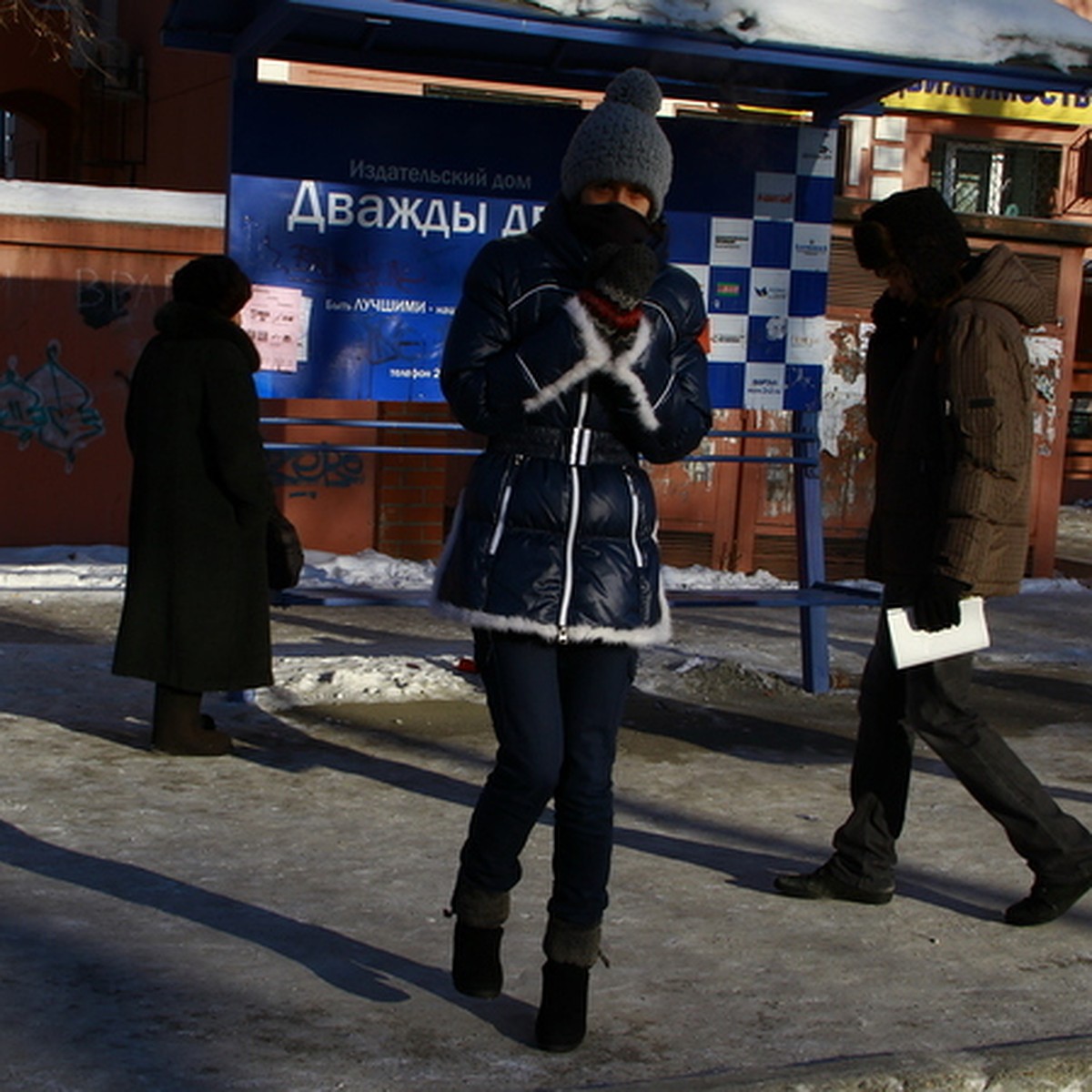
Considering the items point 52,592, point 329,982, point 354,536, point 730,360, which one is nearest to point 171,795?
point 329,982

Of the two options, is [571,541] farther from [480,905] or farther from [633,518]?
[480,905]

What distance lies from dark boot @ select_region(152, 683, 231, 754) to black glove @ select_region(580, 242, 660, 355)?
2.95 metres

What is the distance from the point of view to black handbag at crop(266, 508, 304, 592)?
234 inches

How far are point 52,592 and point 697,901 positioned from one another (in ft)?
20.5

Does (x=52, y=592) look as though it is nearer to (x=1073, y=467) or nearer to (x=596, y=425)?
(x=596, y=425)

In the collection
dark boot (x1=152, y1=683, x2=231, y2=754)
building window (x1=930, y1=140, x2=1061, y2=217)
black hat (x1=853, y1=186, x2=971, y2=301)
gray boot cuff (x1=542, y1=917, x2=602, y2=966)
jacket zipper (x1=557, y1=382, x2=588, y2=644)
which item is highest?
building window (x1=930, y1=140, x2=1061, y2=217)

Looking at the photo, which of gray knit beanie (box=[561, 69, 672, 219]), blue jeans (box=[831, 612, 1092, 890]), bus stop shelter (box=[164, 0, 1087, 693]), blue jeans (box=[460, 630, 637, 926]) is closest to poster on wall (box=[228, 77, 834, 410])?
bus stop shelter (box=[164, 0, 1087, 693])

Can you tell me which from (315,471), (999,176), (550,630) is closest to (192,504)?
(550,630)

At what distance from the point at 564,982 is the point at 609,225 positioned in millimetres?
1495

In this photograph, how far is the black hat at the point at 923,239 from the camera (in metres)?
4.20

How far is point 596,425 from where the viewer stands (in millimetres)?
3359

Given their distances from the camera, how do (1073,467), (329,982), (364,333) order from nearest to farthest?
(329,982) < (364,333) < (1073,467)

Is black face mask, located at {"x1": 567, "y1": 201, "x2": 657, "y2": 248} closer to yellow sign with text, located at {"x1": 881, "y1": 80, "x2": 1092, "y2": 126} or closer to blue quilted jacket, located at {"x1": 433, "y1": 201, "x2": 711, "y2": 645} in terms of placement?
blue quilted jacket, located at {"x1": 433, "y1": 201, "x2": 711, "y2": 645}

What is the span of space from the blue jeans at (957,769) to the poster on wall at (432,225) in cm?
310
